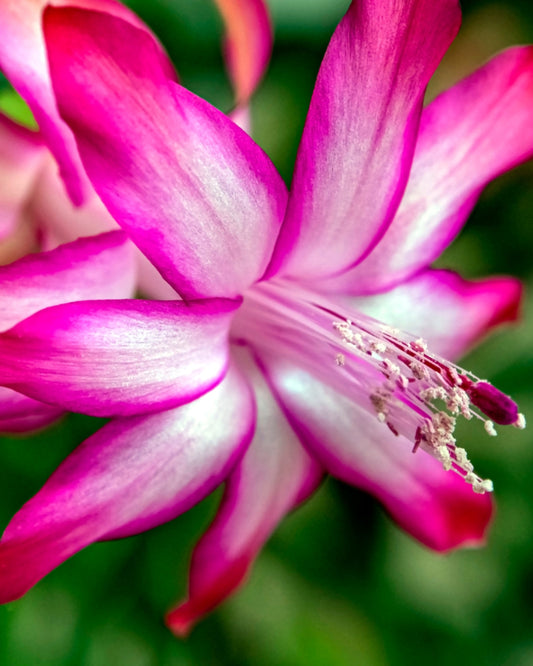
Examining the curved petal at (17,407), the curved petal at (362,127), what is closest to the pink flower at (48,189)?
the curved petal at (17,407)

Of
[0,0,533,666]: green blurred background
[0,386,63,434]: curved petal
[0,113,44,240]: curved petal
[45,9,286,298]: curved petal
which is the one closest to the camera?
[45,9,286,298]: curved petal

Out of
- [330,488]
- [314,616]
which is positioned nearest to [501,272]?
[330,488]

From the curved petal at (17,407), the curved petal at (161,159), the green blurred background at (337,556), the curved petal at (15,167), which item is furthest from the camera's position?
the green blurred background at (337,556)

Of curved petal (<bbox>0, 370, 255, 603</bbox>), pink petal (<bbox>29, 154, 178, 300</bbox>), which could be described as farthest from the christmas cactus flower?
curved petal (<bbox>0, 370, 255, 603</bbox>)

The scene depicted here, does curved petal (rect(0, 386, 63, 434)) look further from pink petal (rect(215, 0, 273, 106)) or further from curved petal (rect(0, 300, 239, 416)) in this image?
pink petal (rect(215, 0, 273, 106))

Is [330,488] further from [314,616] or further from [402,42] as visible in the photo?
[402,42]

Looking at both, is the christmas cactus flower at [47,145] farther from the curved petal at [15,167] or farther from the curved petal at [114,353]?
the curved petal at [114,353]

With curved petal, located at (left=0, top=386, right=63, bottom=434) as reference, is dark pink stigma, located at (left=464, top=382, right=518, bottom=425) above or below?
above
